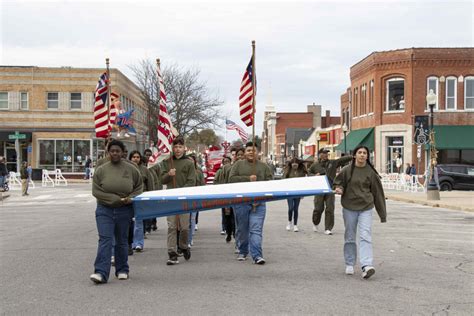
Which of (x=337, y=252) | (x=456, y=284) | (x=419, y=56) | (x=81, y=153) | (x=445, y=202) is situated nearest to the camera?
(x=456, y=284)

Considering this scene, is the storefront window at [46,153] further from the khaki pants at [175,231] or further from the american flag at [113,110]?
the khaki pants at [175,231]

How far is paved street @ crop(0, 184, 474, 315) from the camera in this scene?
710 centimetres

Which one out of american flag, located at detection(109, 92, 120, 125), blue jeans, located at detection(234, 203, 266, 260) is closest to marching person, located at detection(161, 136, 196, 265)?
blue jeans, located at detection(234, 203, 266, 260)

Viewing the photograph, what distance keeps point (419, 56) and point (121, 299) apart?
3847 cm

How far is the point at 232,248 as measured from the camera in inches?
471

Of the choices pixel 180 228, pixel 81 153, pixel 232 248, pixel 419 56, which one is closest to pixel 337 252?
pixel 232 248

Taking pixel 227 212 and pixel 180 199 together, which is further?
pixel 227 212

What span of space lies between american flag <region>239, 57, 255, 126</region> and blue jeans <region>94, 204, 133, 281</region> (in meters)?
4.77

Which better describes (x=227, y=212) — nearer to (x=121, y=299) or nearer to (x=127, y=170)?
(x=127, y=170)

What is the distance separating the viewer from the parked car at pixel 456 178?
34.0 metres

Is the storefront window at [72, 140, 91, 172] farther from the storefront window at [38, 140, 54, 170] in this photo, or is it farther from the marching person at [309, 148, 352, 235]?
the marching person at [309, 148, 352, 235]

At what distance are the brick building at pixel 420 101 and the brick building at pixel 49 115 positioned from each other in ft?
70.3

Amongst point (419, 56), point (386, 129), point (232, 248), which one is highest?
point (419, 56)

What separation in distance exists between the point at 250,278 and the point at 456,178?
27886 mm
